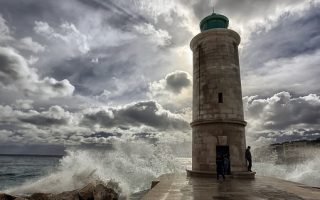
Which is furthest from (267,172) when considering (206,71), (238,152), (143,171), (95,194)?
(95,194)

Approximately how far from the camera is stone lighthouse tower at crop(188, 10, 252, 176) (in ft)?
42.4

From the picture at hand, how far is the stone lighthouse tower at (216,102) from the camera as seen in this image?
12914mm

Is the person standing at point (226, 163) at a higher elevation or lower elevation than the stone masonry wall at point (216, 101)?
lower

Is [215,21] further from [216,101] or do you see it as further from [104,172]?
[104,172]

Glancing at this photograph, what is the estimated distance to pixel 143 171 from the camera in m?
22.2

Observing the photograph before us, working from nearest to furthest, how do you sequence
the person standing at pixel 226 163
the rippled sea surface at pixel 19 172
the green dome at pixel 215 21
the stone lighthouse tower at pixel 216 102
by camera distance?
1. the person standing at pixel 226 163
2. the stone lighthouse tower at pixel 216 102
3. the green dome at pixel 215 21
4. the rippled sea surface at pixel 19 172

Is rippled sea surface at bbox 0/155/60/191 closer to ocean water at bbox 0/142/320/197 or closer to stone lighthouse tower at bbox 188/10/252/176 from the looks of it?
ocean water at bbox 0/142/320/197

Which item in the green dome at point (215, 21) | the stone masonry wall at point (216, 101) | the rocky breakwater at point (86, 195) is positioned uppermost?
the green dome at point (215, 21)

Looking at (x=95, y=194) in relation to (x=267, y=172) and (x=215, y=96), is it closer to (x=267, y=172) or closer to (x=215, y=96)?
(x=215, y=96)

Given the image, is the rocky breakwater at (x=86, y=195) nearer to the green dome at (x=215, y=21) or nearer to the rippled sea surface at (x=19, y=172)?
the green dome at (x=215, y=21)

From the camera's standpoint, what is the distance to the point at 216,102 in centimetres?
1347

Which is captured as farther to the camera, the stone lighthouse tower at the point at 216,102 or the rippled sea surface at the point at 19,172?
the rippled sea surface at the point at 19,172

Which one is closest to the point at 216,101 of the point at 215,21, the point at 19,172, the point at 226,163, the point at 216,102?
the point at 216,102

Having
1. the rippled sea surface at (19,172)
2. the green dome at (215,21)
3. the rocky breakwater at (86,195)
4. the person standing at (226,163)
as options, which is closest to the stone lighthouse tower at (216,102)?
the green dome at (215,21)
